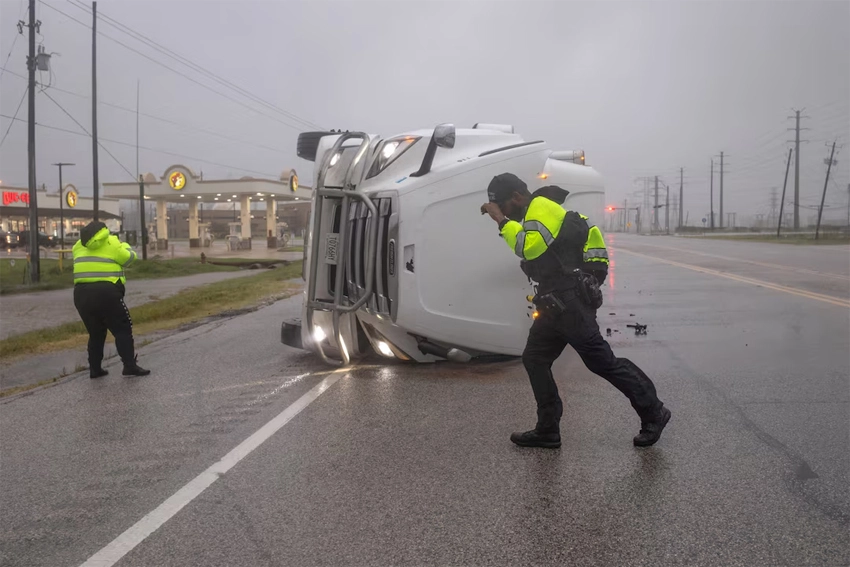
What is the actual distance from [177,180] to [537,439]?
47.4m

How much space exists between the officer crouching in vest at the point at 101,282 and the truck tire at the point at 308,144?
2.26 meters

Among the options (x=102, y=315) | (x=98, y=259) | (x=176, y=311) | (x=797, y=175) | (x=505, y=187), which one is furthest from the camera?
(x=797, y=175)

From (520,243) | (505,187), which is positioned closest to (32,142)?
(505,187)

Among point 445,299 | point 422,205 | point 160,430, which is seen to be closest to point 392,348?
point 445,299

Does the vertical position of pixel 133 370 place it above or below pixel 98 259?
below

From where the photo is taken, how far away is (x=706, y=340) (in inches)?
357

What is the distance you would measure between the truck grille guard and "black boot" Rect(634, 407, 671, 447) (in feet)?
9.07

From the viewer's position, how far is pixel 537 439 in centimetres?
487

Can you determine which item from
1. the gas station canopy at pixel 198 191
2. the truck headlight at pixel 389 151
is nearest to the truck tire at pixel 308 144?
the truck headlight at pixel 389 151

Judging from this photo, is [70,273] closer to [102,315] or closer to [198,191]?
[102,315]

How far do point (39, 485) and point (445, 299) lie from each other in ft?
11.4

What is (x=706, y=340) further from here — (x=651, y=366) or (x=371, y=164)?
(x=371, y=164)

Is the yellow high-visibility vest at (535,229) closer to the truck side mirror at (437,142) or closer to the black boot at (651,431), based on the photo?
the black boot at (651,431)

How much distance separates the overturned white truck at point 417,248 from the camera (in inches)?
255
